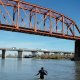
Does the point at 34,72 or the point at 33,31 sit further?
the point at 33,31

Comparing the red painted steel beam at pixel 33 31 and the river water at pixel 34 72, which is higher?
the red painted steel beam at pixel 33 31

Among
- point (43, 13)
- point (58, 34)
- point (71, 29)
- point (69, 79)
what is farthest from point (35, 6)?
point (69, 79)

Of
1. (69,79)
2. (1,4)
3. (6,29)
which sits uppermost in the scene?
(1,4)

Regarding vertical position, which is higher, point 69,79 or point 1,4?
point 1,4

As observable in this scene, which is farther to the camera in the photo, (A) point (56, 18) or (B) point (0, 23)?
(A) point (56, 18)

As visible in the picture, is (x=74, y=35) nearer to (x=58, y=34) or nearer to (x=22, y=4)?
(x=58, y=34)

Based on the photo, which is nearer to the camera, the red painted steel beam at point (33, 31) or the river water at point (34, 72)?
the river water at point (34, 72)

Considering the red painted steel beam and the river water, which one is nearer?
the river water

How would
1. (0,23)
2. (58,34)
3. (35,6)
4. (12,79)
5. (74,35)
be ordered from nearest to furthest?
(12,79) → (0,23) → (35,6) → (58,34) → (74,35)

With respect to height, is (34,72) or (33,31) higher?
(33,31)

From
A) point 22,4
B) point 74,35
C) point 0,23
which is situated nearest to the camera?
point 0,23

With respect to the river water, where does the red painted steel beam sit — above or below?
above

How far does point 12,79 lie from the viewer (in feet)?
148

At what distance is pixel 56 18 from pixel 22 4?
84.8ft
